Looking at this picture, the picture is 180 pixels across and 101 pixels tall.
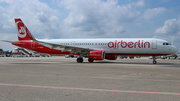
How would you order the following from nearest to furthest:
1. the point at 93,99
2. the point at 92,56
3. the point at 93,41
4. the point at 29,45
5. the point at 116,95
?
the point at 93,99
the point at 116,95
the point at 92,56
the point at 93,41
the point at 29,45

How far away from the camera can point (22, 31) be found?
87.0 feet

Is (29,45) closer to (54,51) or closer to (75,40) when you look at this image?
(54,51)

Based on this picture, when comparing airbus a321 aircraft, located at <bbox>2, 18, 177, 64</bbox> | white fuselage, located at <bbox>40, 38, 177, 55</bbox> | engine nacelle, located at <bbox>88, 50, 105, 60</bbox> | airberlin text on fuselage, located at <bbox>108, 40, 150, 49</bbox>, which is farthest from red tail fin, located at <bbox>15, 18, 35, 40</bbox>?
airberlin text on fuselage, located at <bbox>108, 40, 150, 49</bbox>

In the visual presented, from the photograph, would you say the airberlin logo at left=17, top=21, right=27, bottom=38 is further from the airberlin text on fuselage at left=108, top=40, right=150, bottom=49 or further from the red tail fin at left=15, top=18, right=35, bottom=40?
the airberlin text on fuselage at left=108, top=40, right=150, bottom=49

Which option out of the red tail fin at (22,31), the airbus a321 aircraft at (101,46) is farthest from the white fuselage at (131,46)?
the red tail fin at (22,31)

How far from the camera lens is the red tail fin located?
26.3 m

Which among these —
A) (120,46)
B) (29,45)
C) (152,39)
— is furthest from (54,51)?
(152,39)

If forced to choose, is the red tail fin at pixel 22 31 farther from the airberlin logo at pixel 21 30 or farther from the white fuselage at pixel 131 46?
the white fuselage at pixel 131 46

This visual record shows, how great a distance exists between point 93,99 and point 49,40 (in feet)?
77.8

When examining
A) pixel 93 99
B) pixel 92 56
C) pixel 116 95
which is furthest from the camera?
pixel 92 56

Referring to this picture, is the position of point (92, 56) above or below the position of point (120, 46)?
below

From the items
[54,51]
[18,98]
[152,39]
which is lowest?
[18,98]

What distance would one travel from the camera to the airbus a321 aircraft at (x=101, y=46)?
2203cm

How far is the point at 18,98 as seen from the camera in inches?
187
